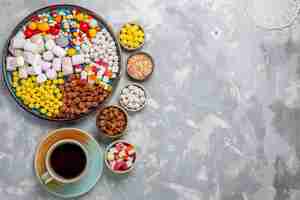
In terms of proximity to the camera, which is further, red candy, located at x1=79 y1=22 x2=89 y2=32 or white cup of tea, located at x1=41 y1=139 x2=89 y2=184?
red candy, located at x1=79 y1=22 x2=89 y2=32

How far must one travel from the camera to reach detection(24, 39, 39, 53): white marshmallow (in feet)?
5.12

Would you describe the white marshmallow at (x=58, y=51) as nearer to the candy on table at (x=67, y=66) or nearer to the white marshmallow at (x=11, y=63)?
the candy on table at (x=67, y=66)

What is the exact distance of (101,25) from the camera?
1.61 metres

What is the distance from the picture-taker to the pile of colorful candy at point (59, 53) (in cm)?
156

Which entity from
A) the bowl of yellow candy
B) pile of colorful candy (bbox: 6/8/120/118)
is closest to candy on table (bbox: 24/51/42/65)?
pile of colorful candy (bbox: 6/8/120/118)

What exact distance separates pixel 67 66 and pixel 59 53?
0.05 meters

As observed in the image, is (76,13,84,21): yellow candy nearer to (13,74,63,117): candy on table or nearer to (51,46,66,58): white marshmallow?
(51,46,66,58): white marshmallow

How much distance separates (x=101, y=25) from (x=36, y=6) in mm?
226

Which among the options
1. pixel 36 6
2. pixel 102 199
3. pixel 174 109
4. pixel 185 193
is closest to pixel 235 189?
pixel 185 193

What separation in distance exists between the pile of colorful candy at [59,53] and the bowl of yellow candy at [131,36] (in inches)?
1.8

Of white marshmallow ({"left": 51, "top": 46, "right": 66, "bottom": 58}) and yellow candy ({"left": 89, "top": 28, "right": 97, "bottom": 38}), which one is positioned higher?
yellow candy ({"left": 89, "top": 28, "right": 97, "bottom": 38})

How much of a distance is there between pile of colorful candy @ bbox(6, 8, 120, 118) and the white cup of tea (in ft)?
0.48

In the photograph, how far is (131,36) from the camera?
1638 millimetres

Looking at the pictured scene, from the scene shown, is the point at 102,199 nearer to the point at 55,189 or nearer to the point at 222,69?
the point at 55,189
